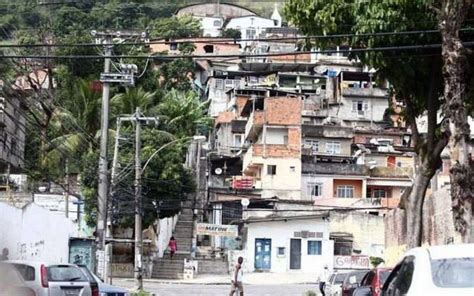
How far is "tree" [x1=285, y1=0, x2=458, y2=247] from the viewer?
20.2 meters

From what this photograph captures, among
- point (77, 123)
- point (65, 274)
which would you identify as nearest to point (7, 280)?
point (65, 274)

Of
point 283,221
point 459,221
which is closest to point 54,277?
point 459,221

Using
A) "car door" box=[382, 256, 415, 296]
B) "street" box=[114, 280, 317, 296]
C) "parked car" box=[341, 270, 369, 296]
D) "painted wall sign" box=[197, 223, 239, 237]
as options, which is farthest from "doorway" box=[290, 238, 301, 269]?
"car door" box=[382, 256, 415, 296]

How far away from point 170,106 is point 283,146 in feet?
26.2

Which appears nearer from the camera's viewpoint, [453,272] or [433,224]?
[453,272]

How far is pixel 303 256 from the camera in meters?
59.2

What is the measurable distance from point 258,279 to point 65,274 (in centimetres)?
3366

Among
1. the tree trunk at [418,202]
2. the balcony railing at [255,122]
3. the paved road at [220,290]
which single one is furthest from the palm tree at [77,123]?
the tree trunk at [418,202]

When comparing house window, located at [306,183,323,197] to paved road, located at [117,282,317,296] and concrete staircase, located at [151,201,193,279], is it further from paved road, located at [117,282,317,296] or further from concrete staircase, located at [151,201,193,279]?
paved road, located at [117,282,317,296]

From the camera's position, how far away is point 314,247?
59.2m

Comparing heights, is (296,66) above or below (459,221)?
above

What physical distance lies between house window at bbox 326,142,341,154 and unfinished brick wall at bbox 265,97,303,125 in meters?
6.52

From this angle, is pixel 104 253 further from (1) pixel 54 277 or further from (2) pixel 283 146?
(2) pixel 283 146

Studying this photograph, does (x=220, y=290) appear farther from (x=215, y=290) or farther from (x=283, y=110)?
(x=283, y=110)
